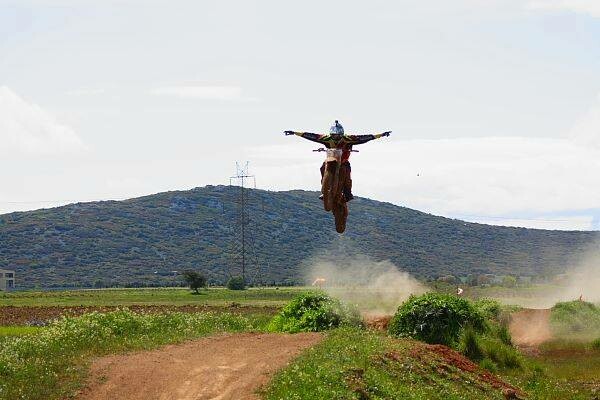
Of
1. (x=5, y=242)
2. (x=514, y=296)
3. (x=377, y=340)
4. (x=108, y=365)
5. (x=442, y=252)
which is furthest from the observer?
(x=5, y=242)

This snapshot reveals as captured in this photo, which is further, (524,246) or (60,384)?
(524,246)

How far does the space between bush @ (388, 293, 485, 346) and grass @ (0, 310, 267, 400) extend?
243 inches

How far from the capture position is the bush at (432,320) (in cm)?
3541

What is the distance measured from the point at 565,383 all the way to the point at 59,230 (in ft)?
510

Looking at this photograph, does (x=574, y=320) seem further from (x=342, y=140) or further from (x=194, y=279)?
(x=194, y=279)

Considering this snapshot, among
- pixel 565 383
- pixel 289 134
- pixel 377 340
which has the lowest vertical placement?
pixel 565 383

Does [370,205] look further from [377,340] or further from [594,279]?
[377,340]

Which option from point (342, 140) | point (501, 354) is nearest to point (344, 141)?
point (342, 140)

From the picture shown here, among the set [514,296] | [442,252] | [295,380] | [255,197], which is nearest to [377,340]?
[295,380]

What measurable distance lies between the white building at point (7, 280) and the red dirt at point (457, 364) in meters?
115

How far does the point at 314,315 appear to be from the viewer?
1385 inches

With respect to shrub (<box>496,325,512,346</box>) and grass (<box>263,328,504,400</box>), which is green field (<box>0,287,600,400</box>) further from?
shrub (<box>496,325,512,346</box>)

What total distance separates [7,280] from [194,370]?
4758 inches

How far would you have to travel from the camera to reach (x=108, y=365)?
25.8 metres
